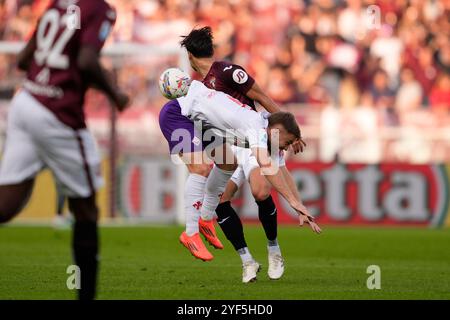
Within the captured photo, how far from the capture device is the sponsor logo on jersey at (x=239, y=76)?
8992 millimetres

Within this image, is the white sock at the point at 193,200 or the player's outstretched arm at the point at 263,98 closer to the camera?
the player's outstretched arm at the point at 263,98

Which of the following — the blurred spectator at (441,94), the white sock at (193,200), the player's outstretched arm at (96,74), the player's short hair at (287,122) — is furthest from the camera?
the blurred spectator at (441,94)

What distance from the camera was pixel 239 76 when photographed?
8.99m

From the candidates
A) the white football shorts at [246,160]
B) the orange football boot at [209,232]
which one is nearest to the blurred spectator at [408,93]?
the orange football boot at [209,232]

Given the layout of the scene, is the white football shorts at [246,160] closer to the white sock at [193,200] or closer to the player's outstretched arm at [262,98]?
the player's outstretched arm at [262,98]

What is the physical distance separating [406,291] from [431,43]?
16.0m

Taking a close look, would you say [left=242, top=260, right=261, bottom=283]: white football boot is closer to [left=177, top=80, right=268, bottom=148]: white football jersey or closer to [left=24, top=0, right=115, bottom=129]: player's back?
[left=177, top=80, right=268, bottom=148]: white football jersey

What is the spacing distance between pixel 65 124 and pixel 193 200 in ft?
11.9

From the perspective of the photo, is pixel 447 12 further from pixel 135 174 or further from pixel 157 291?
pixel 157 291

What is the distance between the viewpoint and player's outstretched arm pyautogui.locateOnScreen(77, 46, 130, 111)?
5895 millimetres

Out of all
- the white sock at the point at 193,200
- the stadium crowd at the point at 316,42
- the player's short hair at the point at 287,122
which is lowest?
the white sock at the point at 193,200

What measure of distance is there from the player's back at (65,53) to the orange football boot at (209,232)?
12.0 feet

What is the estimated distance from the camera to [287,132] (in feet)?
27.9
